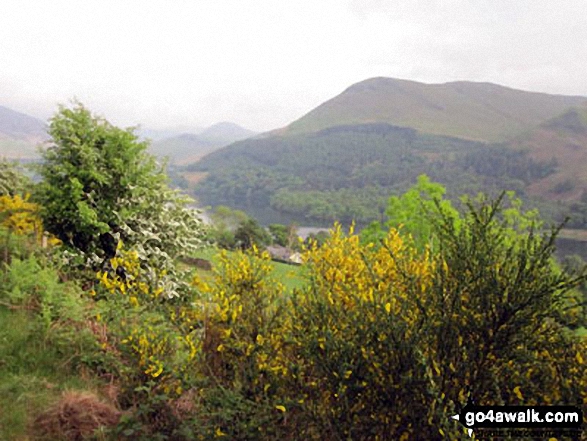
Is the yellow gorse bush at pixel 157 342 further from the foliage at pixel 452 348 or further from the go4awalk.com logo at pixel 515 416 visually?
the go4awalk.com logo at pixel 515 416

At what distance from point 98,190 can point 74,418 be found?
22.7 feet

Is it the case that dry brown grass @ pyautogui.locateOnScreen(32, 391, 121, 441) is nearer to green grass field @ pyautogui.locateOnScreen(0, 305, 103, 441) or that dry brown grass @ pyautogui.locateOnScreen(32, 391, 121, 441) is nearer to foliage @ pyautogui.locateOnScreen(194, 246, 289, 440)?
green grass field @ pyautogui.locateOnScreen(0, 305, 103, 441)

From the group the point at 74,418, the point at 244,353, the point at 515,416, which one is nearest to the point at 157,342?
the point at 244,353

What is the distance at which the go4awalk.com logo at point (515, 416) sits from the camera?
12.6 ft

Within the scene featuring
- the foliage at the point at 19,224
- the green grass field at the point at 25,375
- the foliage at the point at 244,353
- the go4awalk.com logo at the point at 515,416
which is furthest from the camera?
the foliage at the point at 19,224

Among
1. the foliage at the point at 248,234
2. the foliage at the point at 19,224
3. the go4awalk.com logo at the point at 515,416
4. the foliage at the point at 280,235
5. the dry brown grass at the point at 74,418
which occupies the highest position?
the foliage at the point at 19,224

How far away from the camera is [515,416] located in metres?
4.03

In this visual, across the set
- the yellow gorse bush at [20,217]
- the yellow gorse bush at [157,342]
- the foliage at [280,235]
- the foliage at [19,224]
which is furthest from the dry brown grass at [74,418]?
the foliage at [280,235]

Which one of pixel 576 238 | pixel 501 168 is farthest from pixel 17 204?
pixel 501 168

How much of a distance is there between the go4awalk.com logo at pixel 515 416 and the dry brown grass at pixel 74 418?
455cm

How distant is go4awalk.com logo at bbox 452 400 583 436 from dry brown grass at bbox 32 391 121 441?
4.55 meters

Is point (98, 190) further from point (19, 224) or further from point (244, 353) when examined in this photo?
point (244, 353)

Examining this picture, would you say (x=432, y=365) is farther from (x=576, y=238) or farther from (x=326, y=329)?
(x=576, y=238)

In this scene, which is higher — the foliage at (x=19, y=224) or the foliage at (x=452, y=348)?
the foliage at (x=19, y=224)
